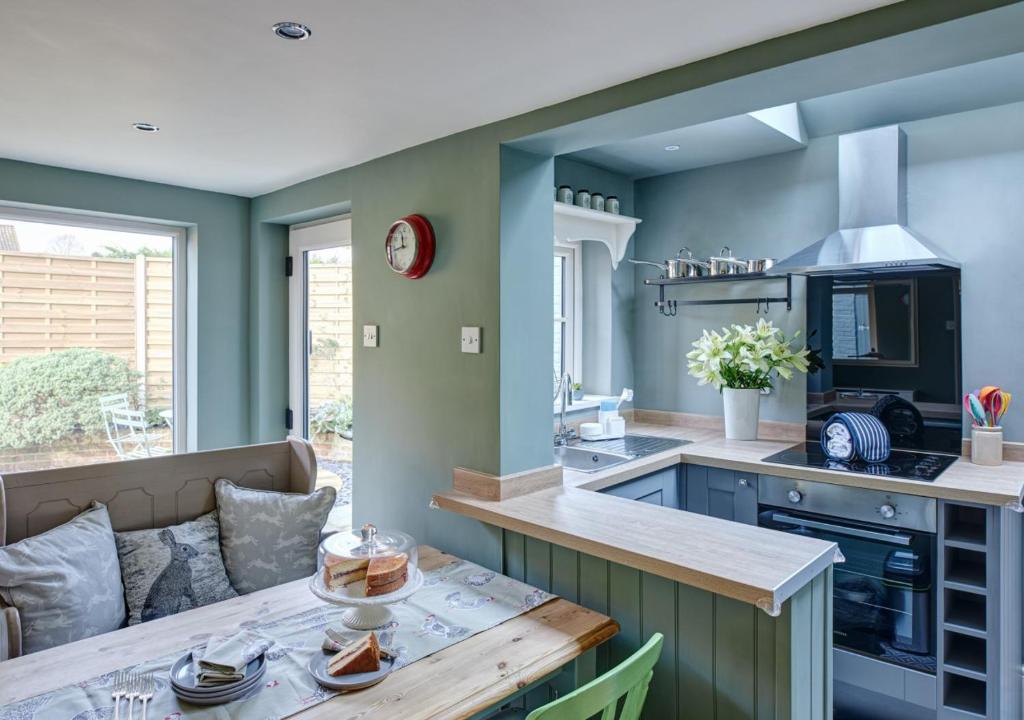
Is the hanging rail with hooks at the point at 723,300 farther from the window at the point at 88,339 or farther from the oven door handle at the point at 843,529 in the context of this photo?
the window at the point at 88,339

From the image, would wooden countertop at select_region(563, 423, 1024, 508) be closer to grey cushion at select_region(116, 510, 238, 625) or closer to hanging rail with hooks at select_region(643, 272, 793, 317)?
hanging rail with hooks at select_region(643, 272, 793, 317)

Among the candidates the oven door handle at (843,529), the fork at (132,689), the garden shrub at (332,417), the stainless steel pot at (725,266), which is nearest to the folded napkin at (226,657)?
the fork at (132,689)

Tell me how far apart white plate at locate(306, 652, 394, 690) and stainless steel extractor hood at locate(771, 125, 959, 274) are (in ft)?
7.73

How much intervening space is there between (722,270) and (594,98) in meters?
1.60

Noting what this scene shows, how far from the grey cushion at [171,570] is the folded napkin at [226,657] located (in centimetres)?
69

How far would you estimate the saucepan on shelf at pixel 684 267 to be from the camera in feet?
11.2

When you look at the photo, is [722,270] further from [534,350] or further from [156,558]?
[156,558]

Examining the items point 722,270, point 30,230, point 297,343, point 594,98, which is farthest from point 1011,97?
point 30,230

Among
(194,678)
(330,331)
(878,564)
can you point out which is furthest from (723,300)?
(194,678)

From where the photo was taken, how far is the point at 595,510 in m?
2.07

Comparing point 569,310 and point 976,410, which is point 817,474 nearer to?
point 976,410

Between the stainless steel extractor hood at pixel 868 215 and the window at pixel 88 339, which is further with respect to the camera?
the window at pixel 88 339

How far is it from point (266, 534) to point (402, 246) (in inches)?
47.0

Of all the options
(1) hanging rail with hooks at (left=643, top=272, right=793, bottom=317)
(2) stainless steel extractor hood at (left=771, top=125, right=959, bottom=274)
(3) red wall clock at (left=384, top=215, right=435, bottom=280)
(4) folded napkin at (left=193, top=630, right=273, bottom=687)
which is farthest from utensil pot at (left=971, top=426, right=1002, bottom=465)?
(4) folded napkin at (left=193, top=630, right=273, bottom=687)
